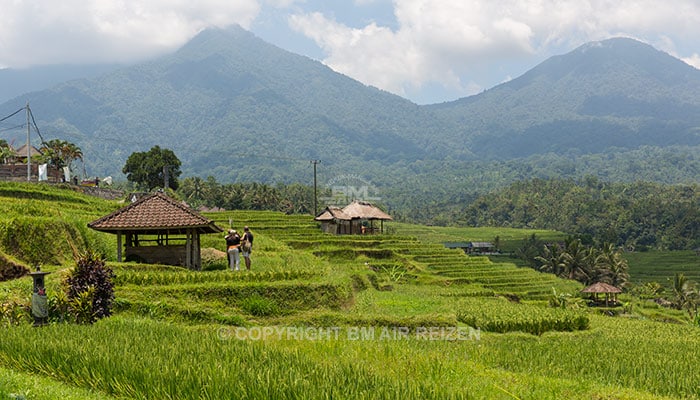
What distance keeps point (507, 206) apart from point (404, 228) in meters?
38.7

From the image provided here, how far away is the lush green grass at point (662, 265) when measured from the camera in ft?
227

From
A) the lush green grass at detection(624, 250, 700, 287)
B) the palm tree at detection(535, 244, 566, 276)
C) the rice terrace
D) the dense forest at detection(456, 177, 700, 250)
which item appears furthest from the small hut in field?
the dense forest at detection(456, 177, 700, 250)

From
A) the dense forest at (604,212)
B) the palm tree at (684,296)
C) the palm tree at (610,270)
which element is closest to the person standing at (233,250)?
the palm tree at (684,296)

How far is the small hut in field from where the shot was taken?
49594mm

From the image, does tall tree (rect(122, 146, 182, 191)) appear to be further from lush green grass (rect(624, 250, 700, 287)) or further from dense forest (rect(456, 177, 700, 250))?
dense forest (rect(456, 177, 700, 250))

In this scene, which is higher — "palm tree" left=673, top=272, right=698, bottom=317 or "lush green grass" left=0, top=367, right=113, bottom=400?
"lush green grass" left=0, top=367, right=113, bottom=400

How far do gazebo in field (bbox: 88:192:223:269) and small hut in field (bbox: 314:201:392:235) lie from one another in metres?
30.0

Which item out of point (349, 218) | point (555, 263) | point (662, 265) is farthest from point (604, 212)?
point (349, 218)

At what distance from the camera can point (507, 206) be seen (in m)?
134

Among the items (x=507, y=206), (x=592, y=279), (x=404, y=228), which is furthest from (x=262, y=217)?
(x=507, y=206)

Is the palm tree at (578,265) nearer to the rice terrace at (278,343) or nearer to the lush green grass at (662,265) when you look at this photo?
the lush green grass at (662,265)

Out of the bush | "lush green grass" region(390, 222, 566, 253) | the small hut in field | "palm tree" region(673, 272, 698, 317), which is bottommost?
"palm tree" region(673, 272, 698, 317)

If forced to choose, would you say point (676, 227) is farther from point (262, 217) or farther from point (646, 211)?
point (262, 217)

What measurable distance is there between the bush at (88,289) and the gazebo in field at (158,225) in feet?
17.7
